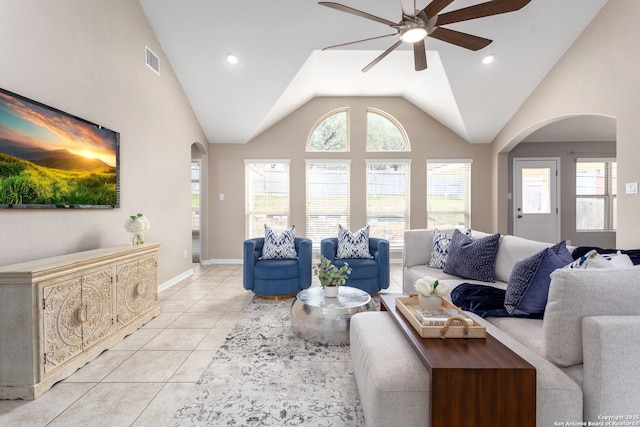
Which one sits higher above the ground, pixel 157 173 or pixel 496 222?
pixel 157 173

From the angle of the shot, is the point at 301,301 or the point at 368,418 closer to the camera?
the point at 368,418

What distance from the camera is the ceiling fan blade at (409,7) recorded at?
2.19 meters

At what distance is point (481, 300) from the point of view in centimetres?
220

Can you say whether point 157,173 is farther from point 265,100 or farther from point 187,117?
point 265,100

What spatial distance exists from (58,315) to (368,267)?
118 inches

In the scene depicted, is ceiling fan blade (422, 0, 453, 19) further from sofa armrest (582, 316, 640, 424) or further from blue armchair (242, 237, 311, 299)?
blue armchair (242, 237, 311, 299)

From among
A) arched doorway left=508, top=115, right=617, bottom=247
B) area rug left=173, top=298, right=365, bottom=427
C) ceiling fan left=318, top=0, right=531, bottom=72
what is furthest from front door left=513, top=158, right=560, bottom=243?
area rug left=173, top=298, right=365, bottom=427

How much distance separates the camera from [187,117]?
4.92 metres

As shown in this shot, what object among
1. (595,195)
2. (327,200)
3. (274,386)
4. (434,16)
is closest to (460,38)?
(434,16)

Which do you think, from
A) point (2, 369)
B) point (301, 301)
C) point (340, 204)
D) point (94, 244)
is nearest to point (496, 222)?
point (340, 204)

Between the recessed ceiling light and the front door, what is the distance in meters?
5.72

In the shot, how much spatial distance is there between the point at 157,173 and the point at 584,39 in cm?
583

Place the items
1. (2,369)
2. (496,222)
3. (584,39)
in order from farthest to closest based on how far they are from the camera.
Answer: (496,222), (584,39), (2,369)

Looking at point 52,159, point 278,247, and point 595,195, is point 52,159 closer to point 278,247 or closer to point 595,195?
point 278,247
